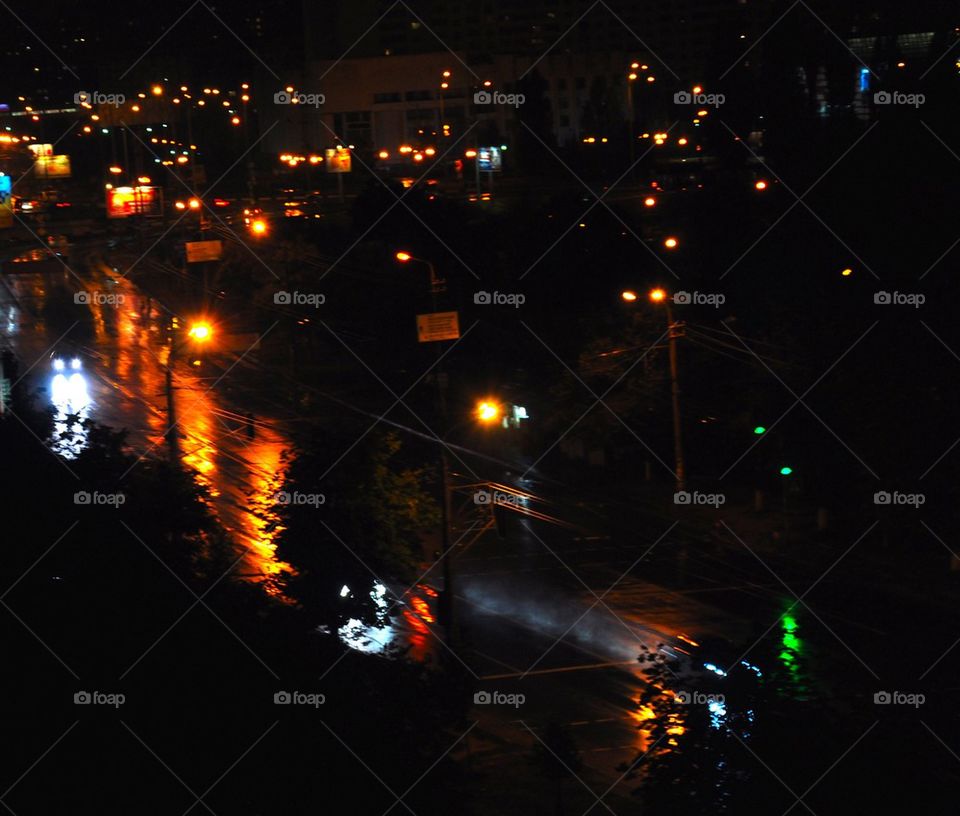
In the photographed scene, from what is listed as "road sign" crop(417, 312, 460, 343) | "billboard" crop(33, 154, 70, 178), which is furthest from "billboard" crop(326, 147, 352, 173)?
"road sign" crop(417, 312, 460, 343)

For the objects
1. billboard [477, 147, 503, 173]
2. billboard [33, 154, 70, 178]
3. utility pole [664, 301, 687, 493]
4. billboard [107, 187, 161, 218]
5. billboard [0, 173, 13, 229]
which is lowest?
utility pole [664, 301, 687, 493]

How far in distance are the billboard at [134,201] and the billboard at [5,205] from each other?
106 inches

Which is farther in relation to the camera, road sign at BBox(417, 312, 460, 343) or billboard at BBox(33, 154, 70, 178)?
billboard at BBox(33, 154, 70, 178)

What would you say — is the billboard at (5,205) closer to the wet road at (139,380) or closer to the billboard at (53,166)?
the wet road at (139,380)

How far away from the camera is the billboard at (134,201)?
26.0 metres

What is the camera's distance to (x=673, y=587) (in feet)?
48.4

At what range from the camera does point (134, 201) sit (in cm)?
2652

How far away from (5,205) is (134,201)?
474 cm

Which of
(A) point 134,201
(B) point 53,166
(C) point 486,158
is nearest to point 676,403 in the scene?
(A) point 134,201

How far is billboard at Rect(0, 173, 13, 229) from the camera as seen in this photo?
72.0ft

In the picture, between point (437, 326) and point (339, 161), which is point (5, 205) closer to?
point (339, 161)

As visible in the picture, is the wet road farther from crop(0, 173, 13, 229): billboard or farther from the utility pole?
the utility pole

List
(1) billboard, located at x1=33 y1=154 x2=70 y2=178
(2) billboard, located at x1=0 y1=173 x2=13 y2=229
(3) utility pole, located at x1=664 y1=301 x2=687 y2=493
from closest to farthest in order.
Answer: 1. (3) utility pole, located at x1=664 y1=301 x2=687 y2=493
2. (2) billboard, located at x1=0 y1=173 x2=13 y2=229
3. (1) billboard, located at x1=33 y1=154 x2=70 y2=178

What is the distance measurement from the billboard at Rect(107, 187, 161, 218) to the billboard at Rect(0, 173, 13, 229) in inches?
106
